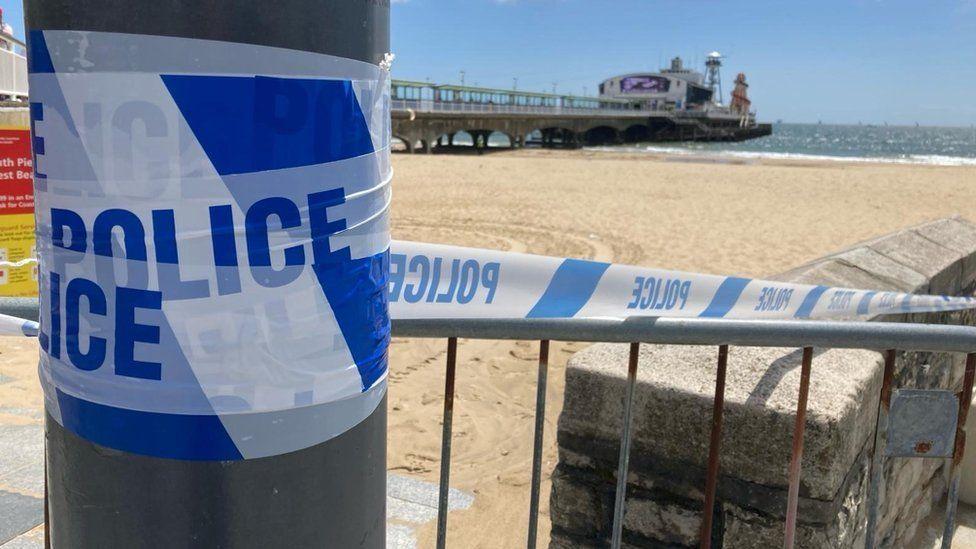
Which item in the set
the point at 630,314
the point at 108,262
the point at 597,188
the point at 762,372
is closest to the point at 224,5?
the point at 108,262

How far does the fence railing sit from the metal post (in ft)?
37.0

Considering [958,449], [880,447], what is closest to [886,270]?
[958,449]

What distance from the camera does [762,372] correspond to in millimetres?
2373

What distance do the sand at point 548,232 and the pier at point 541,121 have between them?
45.5 feet

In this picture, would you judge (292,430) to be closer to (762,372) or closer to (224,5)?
(224,5)

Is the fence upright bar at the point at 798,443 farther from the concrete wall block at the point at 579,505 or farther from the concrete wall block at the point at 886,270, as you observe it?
the concrete wall block at the point at 886,270

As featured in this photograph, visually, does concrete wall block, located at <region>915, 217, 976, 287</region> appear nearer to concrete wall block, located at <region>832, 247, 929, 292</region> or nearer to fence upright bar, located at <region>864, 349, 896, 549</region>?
concrete wall block, located at <region>832, 247, 929, 292</region>

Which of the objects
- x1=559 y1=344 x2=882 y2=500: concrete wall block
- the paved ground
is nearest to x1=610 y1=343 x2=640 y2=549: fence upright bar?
x1=559 y1=344 x2=882 y2=500: concrete wall block

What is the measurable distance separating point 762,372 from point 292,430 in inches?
66.8

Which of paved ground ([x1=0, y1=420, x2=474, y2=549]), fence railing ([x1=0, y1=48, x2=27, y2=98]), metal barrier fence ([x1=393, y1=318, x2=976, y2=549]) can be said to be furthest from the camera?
fence railing ([x1=0, y1=48, x2=27, y2=98])

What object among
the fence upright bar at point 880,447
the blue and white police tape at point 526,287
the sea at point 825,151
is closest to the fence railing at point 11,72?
the blue and white police tape at point 526,287

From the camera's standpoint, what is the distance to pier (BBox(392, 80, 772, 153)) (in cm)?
4378

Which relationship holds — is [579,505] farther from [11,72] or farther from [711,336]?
[11,72]

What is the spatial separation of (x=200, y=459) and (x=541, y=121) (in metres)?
58.7
